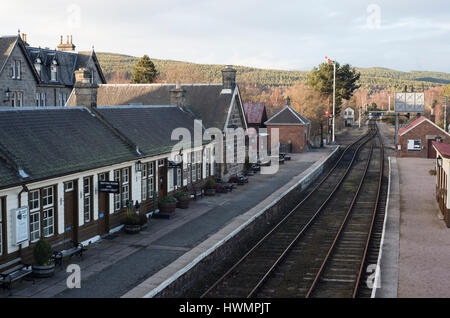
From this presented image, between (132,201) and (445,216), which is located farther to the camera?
(445,216)

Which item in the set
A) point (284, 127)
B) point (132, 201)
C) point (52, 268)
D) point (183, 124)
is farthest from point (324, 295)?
point (284, 127)

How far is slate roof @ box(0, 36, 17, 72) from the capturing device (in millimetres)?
40344

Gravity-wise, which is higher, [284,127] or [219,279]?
[284,127]

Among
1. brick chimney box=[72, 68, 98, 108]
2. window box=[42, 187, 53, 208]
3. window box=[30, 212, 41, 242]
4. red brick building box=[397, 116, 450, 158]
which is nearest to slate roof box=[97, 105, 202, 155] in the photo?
brick chimney box=[72, 68, 98, 108]

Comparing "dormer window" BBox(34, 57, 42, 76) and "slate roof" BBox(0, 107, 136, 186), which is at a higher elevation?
"dormer window" BBox(34, 57, 42, 76)

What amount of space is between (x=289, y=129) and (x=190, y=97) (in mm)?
24337

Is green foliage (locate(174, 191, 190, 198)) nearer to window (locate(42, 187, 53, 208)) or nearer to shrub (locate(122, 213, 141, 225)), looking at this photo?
shrub (locate(122, 213, 141, 225))

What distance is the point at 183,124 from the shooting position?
28.8m

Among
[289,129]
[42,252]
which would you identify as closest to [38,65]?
[289,129]

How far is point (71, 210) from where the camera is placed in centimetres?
1675

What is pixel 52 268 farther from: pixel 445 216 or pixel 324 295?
pixel 445 216

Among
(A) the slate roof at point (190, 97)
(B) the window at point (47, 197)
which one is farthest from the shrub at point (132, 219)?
(A) the slate roof at point (190, 97)

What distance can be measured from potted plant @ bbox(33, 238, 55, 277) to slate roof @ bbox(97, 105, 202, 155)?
24.8 ft
